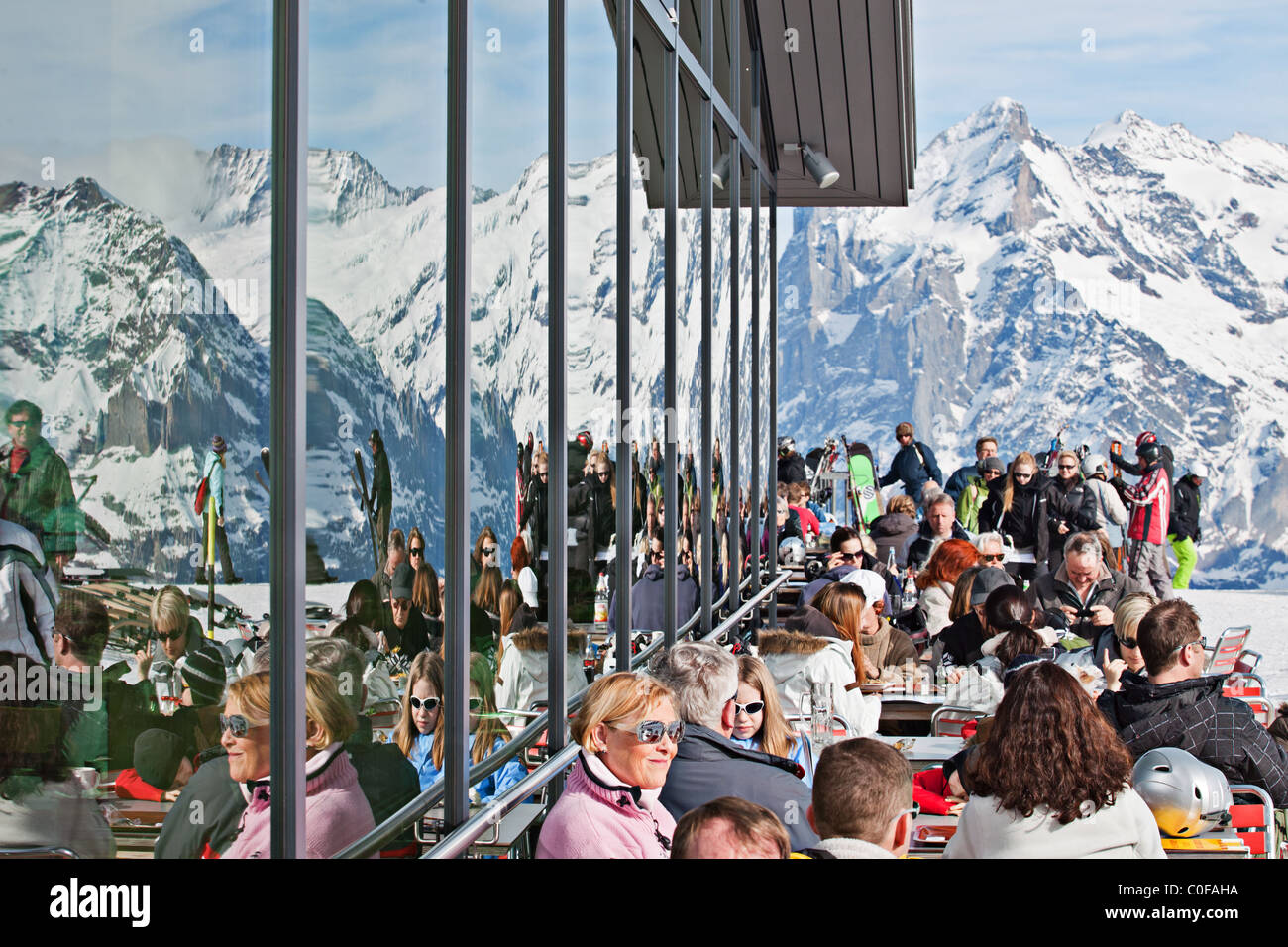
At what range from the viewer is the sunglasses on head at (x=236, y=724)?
1.48m

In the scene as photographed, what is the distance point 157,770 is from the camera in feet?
4.47

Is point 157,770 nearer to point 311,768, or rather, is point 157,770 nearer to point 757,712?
point 311,768

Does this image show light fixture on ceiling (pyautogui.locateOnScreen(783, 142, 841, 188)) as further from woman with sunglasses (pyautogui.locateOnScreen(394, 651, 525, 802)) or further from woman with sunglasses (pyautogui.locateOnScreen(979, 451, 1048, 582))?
woman with sunglasses (pyautogui.locateOnScreen(394, 651, 525, 802))

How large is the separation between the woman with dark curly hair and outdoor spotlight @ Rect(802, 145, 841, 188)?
18.2 feet

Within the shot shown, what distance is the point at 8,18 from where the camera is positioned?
1.15 meters

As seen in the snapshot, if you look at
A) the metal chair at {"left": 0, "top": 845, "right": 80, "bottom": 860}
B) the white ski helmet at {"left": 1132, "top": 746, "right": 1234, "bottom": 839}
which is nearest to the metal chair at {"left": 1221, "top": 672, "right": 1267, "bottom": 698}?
the white ski helmet at {"left": 1132, "top": 746, "right": 1234, "bottom": 839}

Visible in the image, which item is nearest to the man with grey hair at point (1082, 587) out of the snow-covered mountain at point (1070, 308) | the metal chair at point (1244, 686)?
the metal chair at point (1244, 686)

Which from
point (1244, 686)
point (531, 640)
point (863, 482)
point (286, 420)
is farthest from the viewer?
point (863, 482)

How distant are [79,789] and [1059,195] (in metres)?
40.6

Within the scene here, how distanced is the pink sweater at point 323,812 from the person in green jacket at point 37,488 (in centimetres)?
45

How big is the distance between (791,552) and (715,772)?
6.09 meters

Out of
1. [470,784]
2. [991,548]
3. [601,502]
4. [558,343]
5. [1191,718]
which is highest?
[558,343]

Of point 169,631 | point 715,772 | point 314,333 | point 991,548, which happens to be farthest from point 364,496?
point 991,548
